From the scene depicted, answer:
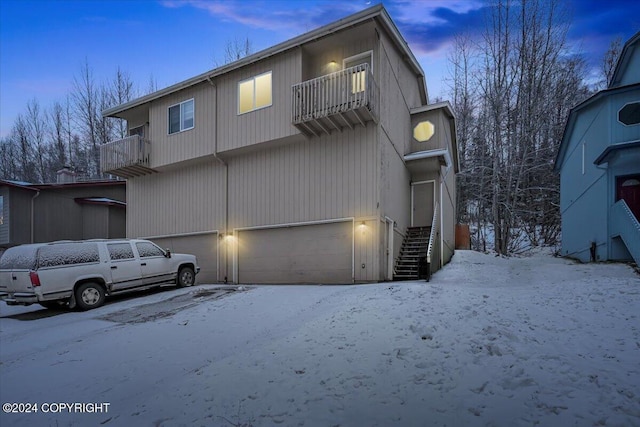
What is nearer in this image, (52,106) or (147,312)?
(147,312)

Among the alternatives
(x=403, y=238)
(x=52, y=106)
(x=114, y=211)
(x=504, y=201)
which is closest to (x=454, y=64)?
(x=504, y=201)

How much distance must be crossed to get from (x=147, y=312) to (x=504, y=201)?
2219 cm

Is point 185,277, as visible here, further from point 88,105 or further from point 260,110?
point 88,105

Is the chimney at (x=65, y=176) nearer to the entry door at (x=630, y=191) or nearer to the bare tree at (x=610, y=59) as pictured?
the entry door at (x=630, y=191)

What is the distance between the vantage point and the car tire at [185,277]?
439 inches

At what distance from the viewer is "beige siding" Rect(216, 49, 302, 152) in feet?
38.1

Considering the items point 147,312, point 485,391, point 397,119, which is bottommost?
point 147,312

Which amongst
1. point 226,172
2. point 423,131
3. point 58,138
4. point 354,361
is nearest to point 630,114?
point 423,131

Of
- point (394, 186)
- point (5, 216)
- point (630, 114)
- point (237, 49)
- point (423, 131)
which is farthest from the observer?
point (237, 49)

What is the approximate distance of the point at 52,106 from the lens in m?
32.3

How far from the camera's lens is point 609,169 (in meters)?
12.3

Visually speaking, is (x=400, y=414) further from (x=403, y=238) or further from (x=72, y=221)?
(x=72, y=221)

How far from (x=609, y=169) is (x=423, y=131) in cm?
662

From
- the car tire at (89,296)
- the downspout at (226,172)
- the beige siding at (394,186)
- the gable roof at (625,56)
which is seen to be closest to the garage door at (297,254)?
the downspout at (226,172)
